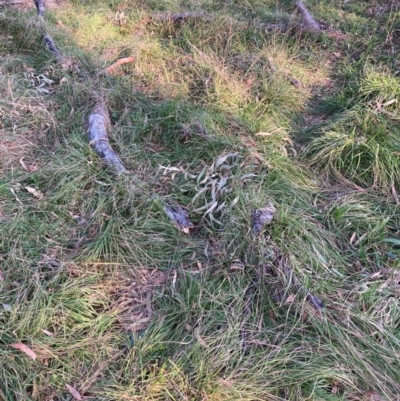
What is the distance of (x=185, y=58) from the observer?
4141 mm

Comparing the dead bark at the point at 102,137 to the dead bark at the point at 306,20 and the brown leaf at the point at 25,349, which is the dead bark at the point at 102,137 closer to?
the brown leaf at the point at 25,349

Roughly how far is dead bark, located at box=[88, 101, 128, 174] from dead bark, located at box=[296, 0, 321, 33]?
2519mm

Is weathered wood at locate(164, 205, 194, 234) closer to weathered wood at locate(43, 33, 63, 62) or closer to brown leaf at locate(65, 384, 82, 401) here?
brown leaf at locate(65, 384, 82, 401)

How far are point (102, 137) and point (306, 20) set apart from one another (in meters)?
2.95

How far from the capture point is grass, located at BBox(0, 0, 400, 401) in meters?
1.94

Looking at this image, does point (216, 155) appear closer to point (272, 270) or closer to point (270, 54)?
point (272, 270)

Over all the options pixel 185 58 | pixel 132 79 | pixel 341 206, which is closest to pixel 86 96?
pixel 132 79

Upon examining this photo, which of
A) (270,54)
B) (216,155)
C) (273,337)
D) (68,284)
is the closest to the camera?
(273,337)

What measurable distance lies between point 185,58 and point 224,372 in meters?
3.06

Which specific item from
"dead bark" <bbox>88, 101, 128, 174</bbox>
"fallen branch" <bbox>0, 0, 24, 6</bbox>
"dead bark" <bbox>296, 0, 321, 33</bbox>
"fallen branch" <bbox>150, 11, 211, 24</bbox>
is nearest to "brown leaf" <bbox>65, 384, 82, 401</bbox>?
"dead bark" <bbox>88, 101, 128, 174</bbox>

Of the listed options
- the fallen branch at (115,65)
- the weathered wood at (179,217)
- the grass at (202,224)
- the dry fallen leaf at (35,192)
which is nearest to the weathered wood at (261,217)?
the grass at (202,224)

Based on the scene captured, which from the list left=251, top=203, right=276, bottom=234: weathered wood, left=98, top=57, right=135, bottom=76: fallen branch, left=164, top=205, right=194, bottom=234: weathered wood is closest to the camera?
left=251, top=203, right=276, bottom=234: weathered wood

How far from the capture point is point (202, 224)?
104 inches

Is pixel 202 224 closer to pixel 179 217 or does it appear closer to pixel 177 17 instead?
pixel 179 217
